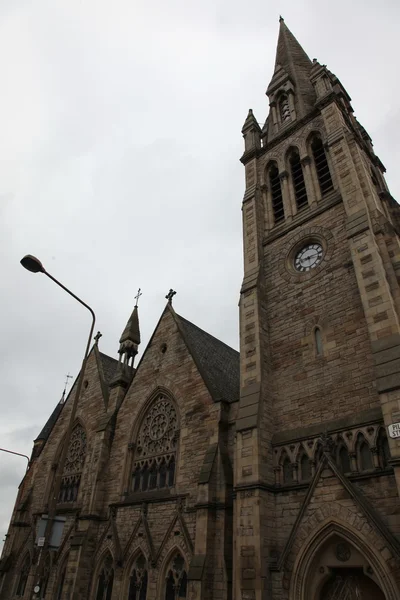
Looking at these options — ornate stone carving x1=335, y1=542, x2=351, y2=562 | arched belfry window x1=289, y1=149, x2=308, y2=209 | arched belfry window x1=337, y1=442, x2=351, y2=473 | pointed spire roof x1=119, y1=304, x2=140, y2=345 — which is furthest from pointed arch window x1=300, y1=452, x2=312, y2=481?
pointed spire roof x1=119, y1=304, x2=140, y2=345

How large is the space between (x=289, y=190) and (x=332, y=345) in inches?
358

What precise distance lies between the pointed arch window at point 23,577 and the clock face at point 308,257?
2136cm

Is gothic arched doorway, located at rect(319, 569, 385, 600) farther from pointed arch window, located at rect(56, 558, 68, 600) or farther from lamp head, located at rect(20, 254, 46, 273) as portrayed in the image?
pointed arch window, located at rect(56, 558, 68, 600)

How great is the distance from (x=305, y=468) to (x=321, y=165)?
13.6 meters

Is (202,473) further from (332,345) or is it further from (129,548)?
(332,345)

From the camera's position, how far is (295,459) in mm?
12633

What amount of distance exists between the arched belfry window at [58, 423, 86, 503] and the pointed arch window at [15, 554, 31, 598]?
11.5 feet

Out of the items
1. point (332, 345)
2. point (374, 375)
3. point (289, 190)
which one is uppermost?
point (289, 190)

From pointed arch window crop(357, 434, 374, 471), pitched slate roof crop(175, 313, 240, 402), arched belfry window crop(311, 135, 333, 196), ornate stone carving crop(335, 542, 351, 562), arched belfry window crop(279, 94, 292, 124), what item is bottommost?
ornate stone carving crop(335, 542, 351, 562)

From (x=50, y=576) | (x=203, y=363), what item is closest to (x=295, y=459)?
(x=203, y=363)

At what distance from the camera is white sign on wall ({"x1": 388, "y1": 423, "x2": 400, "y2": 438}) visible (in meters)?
10.1

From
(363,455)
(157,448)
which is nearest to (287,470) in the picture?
(363,455)

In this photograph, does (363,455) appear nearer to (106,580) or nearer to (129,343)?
(106,580)

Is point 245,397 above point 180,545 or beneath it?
above
